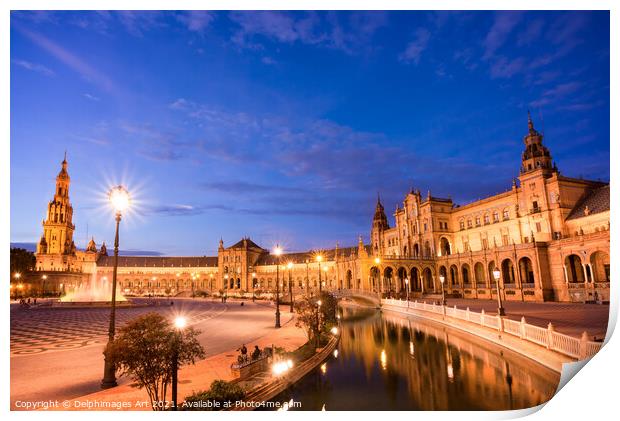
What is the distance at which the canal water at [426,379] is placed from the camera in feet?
43.9

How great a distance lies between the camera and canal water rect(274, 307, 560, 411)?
43.9 ft

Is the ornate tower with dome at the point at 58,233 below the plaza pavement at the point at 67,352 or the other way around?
the other way around

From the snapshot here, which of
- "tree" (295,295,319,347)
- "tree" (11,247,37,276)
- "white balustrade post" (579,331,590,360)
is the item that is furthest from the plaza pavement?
"tree" (11,247,37,276)

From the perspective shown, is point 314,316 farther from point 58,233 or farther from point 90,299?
point 58,233

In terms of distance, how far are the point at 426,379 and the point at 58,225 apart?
4716 inches

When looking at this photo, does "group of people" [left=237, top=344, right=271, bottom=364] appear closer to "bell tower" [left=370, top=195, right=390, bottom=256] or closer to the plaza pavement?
the plaza pavement

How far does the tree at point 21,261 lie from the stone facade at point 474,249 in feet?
20.3

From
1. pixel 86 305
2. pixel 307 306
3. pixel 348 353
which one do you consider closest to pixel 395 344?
pixel 348 353

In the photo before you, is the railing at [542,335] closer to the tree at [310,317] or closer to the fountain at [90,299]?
the tree at [310,317]

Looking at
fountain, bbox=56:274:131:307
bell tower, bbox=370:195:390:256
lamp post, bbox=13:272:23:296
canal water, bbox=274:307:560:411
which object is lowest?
canal water, bbox=274:307:560:411

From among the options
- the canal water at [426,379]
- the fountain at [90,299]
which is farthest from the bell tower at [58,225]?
the canal water at [426,379]

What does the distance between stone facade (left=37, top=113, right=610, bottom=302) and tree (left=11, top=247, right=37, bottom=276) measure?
243 inches
